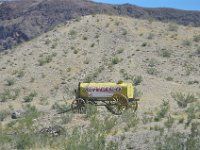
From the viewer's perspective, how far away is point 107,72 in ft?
124

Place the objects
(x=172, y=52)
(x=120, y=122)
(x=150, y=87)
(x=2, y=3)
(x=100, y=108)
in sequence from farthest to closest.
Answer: (x=2, y=3) → (x=172, y=52) → (x=150, y=87) → (x=100, y=108) → (x=120, y=122)

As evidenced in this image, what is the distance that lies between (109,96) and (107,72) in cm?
1324

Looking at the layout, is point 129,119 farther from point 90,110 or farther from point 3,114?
point 3,114

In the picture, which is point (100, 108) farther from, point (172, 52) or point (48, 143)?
point (172, 52)

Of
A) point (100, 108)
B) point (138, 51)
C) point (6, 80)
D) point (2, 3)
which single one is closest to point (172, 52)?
point (138, 51)

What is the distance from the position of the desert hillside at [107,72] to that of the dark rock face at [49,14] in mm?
57519

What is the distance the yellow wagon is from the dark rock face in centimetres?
7854

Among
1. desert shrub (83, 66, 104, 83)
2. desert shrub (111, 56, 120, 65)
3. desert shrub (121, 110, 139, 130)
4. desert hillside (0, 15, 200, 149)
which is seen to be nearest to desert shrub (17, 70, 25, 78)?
desert hillside (0, 15, 200, 149)

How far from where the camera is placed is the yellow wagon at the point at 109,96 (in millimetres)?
24422

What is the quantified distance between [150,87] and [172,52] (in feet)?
29.4

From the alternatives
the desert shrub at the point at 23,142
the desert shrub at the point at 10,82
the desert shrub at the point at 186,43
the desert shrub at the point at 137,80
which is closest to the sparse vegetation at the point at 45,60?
the desert shrub at the point at 10,82

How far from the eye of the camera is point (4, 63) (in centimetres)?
4397

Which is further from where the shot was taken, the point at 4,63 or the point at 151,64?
the point at 4,63

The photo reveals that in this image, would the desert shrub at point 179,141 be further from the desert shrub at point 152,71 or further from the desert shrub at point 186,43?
the desert shrub at point 186,43
